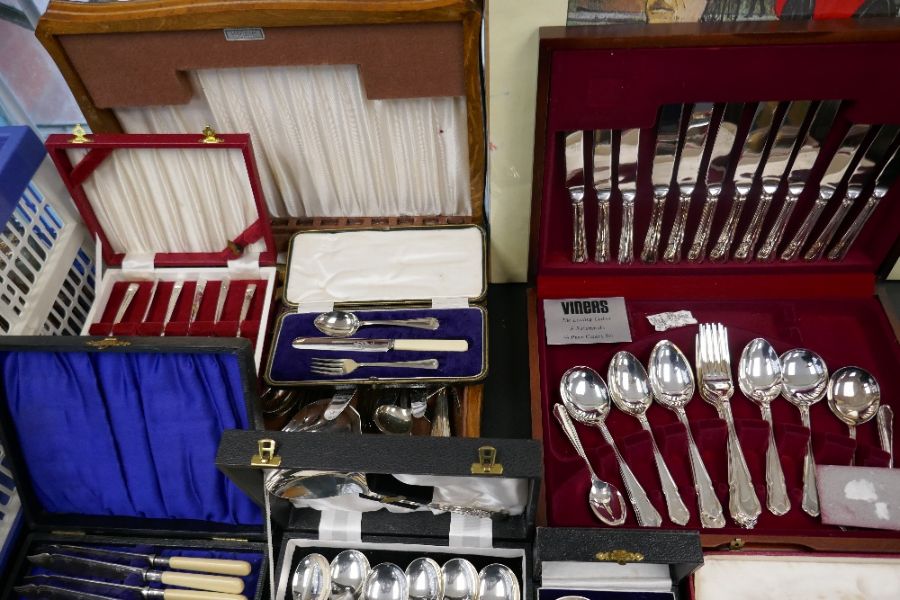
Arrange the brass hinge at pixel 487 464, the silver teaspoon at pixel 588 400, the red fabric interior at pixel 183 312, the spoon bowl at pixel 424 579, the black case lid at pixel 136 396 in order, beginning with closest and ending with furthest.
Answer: the brass hinge at pixel 487 464
the black case lid at pixel 136 396
the spoon bowl at pixel 424 579
the silver teaspoon at pixel 588 400
the red fabric interior at pixel 183 312

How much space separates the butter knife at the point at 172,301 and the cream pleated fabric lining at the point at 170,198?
102 mm

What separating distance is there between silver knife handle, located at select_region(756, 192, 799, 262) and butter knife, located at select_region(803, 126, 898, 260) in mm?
83

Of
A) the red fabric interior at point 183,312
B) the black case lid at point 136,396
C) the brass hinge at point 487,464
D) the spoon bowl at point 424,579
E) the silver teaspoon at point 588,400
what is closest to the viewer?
the brass hinge at point 487,464

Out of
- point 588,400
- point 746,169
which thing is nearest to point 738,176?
point 746,169

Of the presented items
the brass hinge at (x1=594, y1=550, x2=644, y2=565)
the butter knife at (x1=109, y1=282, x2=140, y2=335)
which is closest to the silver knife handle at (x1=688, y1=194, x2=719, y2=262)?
the brass hinge at (x1=594, y1=550, x2=644, y2=565)

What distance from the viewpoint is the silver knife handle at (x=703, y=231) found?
4.19 ft

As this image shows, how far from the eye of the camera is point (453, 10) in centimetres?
106

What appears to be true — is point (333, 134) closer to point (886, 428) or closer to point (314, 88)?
point (314, 88)

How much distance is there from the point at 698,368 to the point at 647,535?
0.50m

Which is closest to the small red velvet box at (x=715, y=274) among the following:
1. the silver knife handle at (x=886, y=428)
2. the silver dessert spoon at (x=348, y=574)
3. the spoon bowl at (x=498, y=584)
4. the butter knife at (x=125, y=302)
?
the silver knife handle at (x=886, y=428)

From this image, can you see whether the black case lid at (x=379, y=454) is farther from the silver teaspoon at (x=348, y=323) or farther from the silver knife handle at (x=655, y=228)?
the silver knife handle at (x=655, y=228)

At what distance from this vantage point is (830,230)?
1.32 meters

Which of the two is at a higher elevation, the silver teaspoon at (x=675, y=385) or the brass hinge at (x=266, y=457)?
the silver teaspoon at (x=675, y=385)

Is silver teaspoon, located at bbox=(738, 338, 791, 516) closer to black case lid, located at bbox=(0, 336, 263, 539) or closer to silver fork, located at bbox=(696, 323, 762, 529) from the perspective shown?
silver fork, located at bbox=(696, 323, 762, 529)
